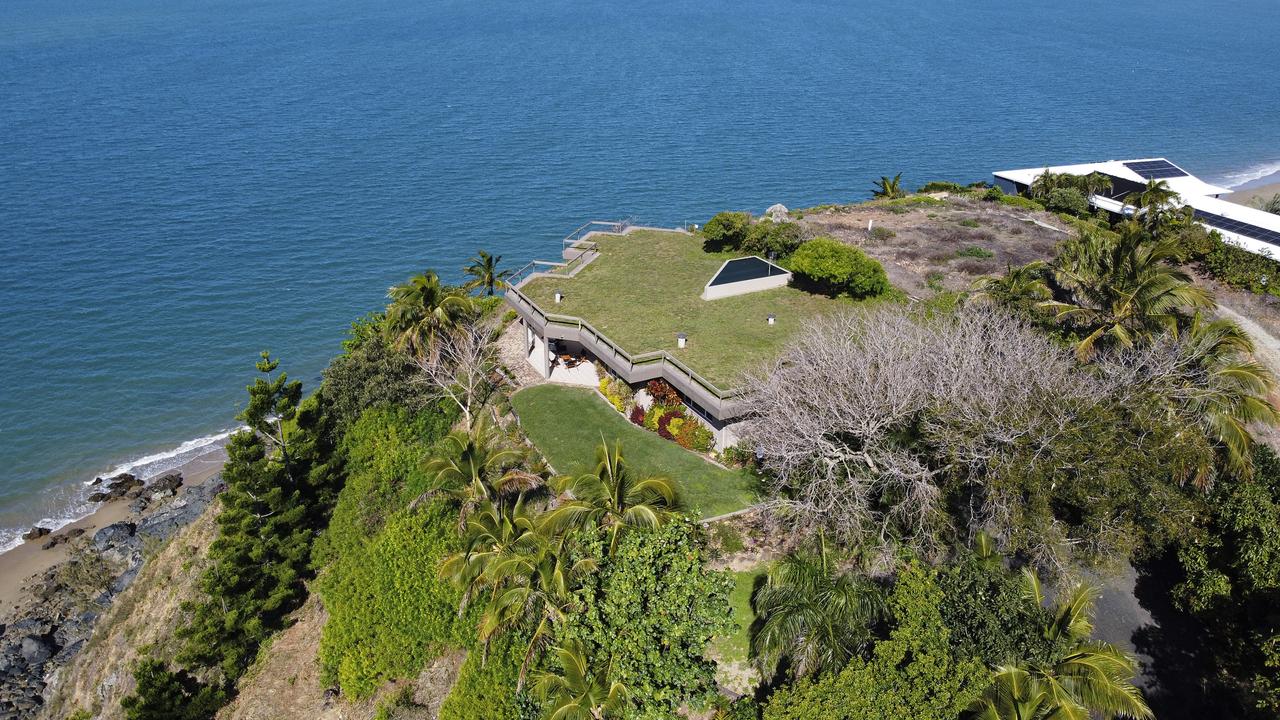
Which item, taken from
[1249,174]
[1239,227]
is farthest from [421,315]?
[1249,174]

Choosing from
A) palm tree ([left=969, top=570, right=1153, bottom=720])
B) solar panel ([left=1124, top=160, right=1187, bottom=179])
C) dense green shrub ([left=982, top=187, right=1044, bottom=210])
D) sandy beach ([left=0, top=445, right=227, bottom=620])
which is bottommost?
sandy beach ([left=0, top=445, right=227, bottom=620])

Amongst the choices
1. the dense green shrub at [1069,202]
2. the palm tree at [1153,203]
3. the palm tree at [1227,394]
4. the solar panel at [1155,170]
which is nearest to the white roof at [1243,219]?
the palm tree at [1153,203]

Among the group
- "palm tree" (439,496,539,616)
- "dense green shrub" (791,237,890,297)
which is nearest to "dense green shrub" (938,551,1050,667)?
"palm tree" (439,496,539,616)

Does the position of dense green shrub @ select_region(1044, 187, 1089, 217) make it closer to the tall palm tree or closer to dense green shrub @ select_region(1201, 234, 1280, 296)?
dense green shrub @ select_region(1201, 234, 1280, 296)

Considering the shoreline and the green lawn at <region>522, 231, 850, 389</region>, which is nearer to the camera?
the green lawn at <region>522, 231, 850, 389</region>

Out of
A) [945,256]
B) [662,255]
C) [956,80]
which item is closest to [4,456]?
[662,255]

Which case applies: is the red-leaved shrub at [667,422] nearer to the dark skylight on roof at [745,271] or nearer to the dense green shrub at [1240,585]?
the dark skylight on roof at [745,271]
